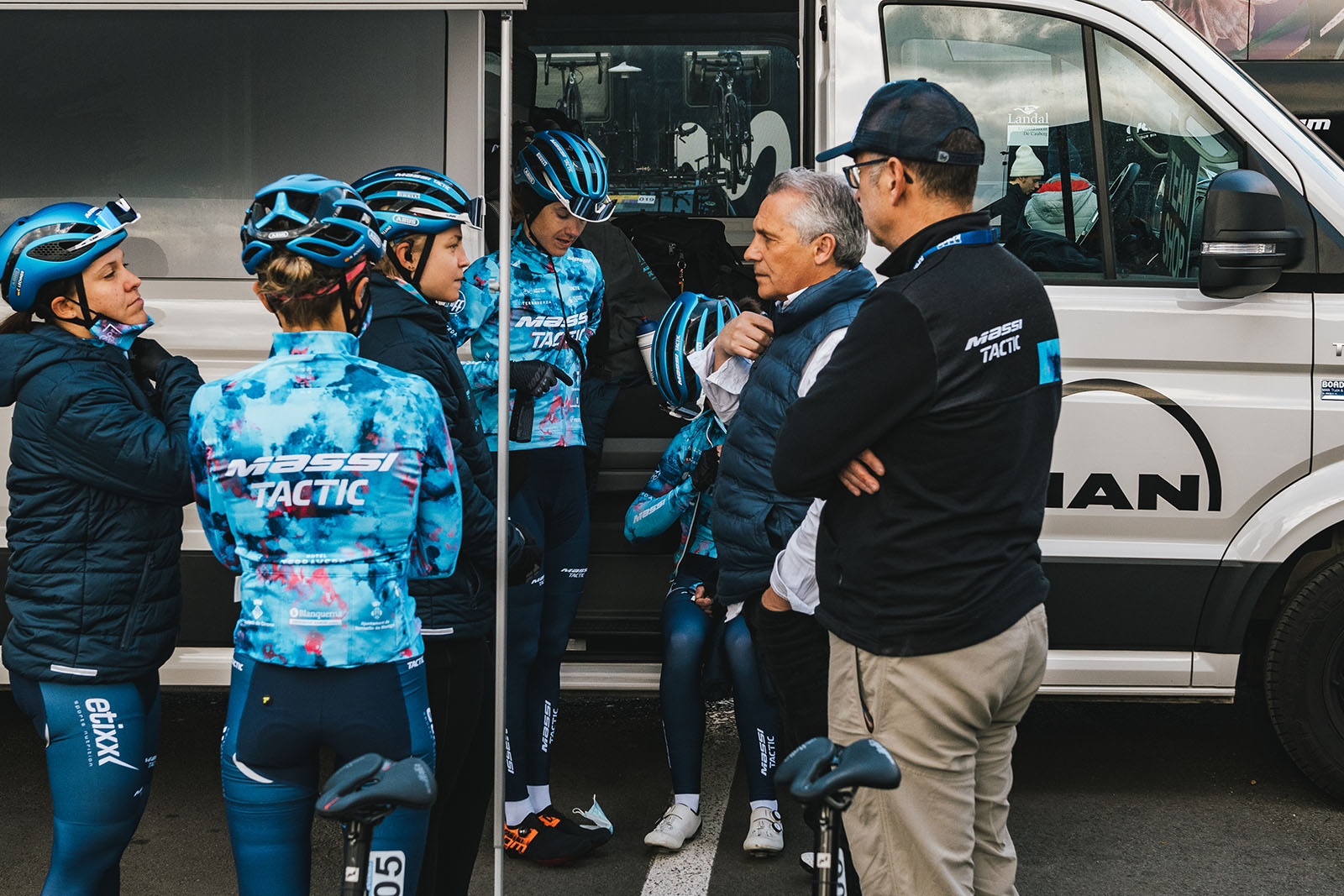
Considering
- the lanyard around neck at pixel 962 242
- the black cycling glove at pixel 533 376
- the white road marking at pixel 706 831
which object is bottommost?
the white road marking at pixel 706 831

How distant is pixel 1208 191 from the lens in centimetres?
389

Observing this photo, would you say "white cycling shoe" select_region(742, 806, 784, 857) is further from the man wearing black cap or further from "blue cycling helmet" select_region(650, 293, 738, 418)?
the man wearing black cap

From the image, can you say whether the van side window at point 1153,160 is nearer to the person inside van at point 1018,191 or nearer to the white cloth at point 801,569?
the person inside van at point 1018,191

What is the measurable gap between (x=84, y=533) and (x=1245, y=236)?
3.02 metres

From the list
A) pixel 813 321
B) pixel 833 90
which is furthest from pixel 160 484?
pixel 833 90

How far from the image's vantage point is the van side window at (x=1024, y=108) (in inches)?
163

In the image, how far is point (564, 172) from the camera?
4.00 m

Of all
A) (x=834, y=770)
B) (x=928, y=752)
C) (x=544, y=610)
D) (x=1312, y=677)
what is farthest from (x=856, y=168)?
(x=1312, y=677)

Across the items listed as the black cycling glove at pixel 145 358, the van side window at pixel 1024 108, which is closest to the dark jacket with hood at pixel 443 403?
the black cycling glove at pixel 145 358

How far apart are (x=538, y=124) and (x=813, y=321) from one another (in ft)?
5.28

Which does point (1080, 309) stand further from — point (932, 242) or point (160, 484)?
point (160, 484)

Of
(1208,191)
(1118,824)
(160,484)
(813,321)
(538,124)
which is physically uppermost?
(538,124)

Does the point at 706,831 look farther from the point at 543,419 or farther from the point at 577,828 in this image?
the point at 543,419

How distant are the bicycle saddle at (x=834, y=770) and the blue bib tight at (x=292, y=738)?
2.66ft
